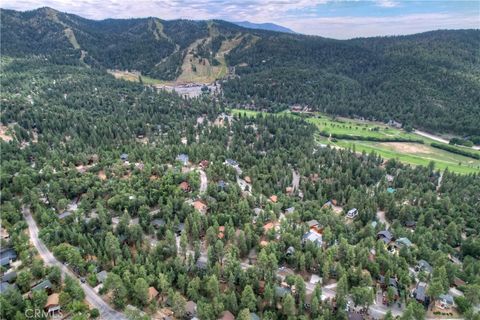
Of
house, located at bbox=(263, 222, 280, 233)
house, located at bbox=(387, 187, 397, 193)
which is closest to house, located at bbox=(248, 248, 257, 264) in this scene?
house, located at bbox=(263, 222, 280, 233)

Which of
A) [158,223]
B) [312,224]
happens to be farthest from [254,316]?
[158,223]

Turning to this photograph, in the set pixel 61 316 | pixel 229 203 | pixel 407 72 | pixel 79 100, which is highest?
Answer: pixel 407 72

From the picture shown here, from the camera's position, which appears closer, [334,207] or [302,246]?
[302,246]

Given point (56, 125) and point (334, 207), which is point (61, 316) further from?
point (56, 125)

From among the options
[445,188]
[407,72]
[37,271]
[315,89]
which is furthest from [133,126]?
[407,72]

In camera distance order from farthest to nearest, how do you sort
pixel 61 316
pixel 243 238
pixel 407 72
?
1. pixel 407 72
2. pixel 243 238
3. pixel 61 316

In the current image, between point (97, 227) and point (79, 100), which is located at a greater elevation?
point (79, 100)

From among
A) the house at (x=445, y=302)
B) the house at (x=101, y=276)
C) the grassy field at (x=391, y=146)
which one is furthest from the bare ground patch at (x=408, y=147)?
the house at (x=101, y=276)

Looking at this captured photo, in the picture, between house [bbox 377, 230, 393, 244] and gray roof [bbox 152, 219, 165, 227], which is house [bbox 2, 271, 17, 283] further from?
house [bbox 377, 230, 393, 244]
